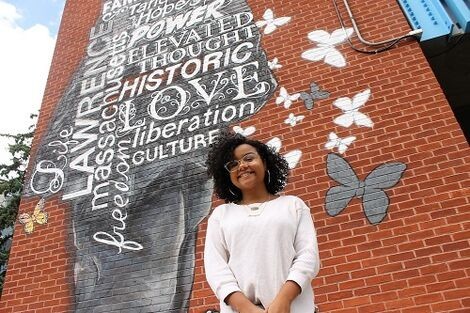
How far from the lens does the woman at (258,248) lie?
1800mm

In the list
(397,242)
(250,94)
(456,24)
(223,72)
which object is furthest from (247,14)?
(397,242)

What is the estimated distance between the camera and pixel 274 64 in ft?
15.5

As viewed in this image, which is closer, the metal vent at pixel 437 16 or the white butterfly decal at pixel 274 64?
the metal vent at pixel 437 16

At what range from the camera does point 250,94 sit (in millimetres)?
4641

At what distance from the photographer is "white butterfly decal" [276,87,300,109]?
4.40m

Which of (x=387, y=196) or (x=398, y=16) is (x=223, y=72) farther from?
(x=387, y=196)

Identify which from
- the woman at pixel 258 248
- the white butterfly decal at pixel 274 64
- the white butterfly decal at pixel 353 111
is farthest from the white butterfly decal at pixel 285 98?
the woman at pixel 258 248

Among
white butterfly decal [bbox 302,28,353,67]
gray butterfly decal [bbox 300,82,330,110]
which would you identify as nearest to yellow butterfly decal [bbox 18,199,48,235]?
gray butterfly decal [bbox 300,82,330,110]

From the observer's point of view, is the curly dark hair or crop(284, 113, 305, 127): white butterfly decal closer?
the curly dark hair

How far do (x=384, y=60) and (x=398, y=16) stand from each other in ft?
1.88

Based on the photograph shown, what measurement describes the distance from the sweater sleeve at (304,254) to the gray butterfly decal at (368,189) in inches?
66.9

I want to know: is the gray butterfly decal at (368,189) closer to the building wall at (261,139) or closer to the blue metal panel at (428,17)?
the building wall at (261,139)

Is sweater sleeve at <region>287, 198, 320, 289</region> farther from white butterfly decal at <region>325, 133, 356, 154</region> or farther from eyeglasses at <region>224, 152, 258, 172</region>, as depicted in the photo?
white butterfly decal at <region>325, 133, 356, 154</region>

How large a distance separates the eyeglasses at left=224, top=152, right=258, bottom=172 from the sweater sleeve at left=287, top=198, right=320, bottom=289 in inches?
11.8
